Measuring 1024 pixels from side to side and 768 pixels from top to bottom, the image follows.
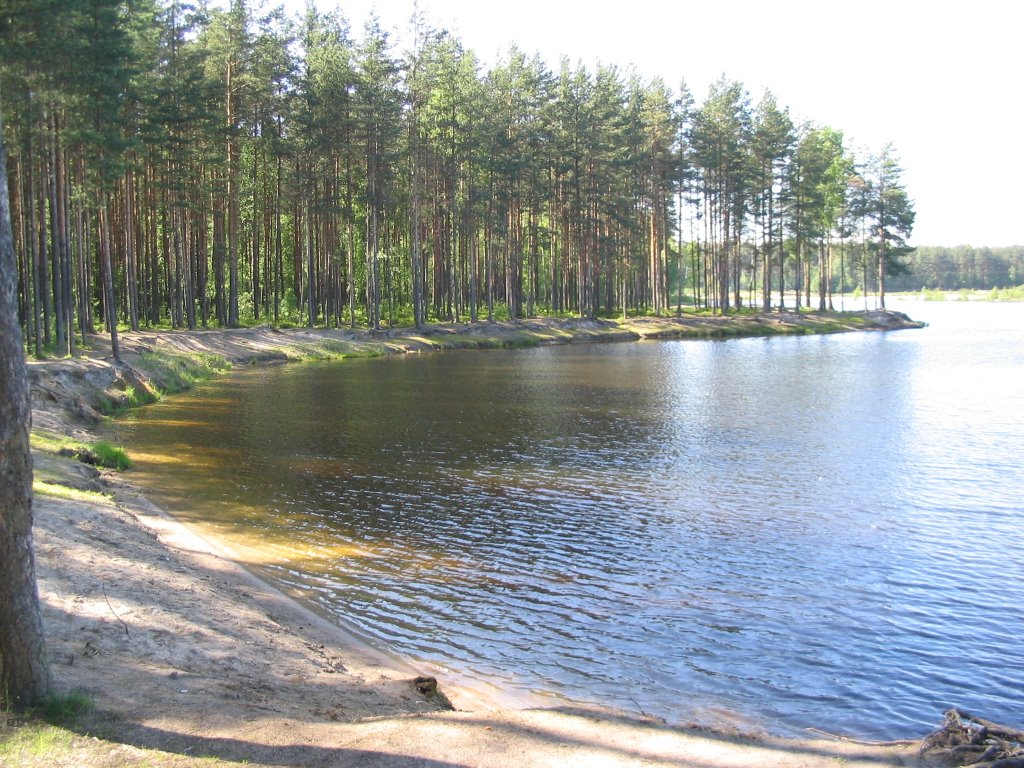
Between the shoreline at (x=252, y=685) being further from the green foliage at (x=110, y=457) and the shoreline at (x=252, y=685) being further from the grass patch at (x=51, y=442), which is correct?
the green foliage at (x=110, y=457)

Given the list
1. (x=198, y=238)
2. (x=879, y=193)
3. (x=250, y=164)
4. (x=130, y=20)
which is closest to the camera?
(x=130, y=20)

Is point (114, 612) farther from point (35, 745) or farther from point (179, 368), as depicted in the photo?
point (179, 368)

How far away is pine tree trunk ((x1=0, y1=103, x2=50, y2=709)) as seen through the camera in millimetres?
5938

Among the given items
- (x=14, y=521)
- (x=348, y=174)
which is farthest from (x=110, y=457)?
(x=348, y=174)

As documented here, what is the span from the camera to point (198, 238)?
51.2m

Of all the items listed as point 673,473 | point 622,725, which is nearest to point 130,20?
point 673,473

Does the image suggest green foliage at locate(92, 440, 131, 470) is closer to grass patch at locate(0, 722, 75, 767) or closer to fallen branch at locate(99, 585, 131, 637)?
fallen branch at locate(99, 585, 131, 637)

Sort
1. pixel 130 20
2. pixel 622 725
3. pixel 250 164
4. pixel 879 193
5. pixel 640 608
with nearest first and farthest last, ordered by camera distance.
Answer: pixel 622 725 < pixel 640 608 < pixel 130 20 < pixel 250 164 < pixel 879 193

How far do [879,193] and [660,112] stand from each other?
106ft

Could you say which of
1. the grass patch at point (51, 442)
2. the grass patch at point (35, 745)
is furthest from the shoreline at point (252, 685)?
the grass patch at point (51, 442)

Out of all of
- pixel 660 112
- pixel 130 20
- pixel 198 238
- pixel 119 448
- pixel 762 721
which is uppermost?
pixel 660 112

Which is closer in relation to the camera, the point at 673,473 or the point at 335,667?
the point at 335,667

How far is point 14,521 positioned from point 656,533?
10.8m

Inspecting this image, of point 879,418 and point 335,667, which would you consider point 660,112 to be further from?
point 335,667
